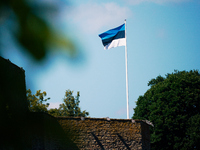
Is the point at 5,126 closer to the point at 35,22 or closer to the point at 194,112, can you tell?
the point at 35,22

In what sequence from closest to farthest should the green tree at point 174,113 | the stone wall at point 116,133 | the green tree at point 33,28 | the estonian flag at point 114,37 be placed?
the green tree at point 33,28
the stone wall at point 116,133
the estonian flag at point 114,37
the green tree at point 174,113

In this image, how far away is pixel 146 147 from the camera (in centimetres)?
2245

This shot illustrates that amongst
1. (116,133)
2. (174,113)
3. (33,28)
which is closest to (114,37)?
(116,133)

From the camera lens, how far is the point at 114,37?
80.2 ft

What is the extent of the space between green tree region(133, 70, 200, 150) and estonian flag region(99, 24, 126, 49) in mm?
11482

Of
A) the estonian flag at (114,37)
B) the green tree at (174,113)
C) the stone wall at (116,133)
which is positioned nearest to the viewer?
the stone wall at (116,133)

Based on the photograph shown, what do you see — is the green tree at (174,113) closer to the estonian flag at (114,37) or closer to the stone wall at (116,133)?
the stone wall at (116,133)

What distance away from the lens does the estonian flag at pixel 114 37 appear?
23.8 meters

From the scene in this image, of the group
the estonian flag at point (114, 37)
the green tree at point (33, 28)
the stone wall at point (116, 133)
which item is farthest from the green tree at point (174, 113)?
the green tree at point (33, 28)

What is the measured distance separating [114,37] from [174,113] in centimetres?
1230

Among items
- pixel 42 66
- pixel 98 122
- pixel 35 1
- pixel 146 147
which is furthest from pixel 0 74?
pixel 146 147

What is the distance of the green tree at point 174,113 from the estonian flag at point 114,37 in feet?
37.7

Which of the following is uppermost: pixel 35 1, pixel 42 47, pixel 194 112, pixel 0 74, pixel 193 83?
pixel 193 83

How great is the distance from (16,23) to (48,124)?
744 mm
